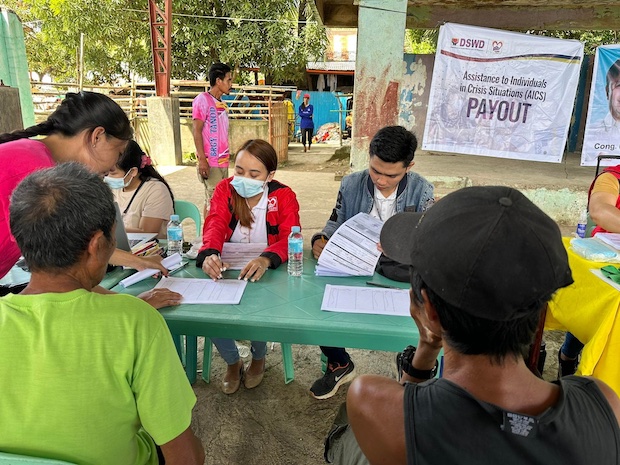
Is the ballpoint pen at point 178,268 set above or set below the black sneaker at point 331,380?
above

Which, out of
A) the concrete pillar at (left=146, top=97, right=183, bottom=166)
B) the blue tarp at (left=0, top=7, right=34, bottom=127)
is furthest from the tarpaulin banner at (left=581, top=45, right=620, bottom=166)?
the concrete pillar at (left=146, top=97, right=183, bottom=166)

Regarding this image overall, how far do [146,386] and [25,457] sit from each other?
25cm

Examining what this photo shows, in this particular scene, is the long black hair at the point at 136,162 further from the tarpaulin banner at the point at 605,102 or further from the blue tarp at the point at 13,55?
the blue tarp at the point at 13,55

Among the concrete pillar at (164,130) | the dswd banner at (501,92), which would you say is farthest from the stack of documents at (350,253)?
the concrete pillar at (164,130)

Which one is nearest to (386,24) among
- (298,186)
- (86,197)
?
(86,197)

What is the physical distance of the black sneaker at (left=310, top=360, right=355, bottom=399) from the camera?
97.0 inches

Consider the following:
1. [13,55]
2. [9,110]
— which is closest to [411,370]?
[9,110]

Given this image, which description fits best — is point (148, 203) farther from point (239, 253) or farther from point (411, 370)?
point (411, 370)

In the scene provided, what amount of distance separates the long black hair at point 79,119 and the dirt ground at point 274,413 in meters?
1.48

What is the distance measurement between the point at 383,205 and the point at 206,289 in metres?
1.17

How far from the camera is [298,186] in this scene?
852 cm

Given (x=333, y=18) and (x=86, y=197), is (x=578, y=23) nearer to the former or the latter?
(x=333, y=18)

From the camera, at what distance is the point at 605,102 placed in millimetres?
4707

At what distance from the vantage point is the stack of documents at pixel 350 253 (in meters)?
2.03
